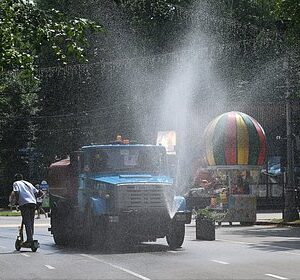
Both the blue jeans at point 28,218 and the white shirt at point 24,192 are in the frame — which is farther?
the white shirt at point 24,192

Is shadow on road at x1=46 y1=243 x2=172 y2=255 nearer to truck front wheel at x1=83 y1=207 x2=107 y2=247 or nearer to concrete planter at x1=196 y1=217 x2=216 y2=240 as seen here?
truck front wheel at x1=83 y1=207 x2=107 y2=247

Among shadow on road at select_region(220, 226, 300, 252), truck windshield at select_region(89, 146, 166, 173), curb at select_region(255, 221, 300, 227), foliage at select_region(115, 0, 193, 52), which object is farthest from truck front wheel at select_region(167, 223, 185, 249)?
foliage at select_region(115, 0, 193, 52)

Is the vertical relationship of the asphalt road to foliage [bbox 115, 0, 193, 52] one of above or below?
below

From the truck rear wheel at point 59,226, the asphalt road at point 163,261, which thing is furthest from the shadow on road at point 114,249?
the truck rear wheel at point 59,226

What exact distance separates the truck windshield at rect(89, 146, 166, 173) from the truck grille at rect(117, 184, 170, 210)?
1.17m

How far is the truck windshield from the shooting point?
24312mm

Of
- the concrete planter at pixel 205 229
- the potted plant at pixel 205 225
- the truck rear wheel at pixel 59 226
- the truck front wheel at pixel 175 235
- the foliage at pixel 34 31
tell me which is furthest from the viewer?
the concrete planter at pixel 205 229

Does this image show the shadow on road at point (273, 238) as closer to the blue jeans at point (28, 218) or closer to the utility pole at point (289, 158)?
the utility pole at point (289, 158)

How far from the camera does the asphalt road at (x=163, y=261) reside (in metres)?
17.1

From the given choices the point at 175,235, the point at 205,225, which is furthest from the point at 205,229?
the point at 175,235

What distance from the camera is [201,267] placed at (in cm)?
1816

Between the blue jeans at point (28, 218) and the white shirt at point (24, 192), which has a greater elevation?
the white shirt at point (24, 192)

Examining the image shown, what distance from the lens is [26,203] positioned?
2345cm

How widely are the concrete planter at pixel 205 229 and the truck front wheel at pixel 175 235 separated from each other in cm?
354
